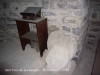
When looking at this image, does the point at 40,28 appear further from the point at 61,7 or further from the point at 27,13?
the point at 61,7

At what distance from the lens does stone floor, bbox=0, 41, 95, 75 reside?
5.46 feet

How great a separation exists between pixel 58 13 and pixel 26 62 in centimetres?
112

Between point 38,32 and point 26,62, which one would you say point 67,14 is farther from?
point 26,62

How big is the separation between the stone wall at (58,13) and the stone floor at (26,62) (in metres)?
0.42

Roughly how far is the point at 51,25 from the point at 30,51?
77 centimetres

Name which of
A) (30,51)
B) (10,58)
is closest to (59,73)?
(30,51)

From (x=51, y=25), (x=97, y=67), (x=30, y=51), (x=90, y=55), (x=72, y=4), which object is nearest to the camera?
(x=97, y=67)

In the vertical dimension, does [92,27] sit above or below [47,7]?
below

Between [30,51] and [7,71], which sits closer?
[7,71]

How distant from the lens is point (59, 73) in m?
1.67

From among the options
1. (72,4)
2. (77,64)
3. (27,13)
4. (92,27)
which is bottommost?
(77,64)

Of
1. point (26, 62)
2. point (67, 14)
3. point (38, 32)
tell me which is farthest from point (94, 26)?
point (26, 62)

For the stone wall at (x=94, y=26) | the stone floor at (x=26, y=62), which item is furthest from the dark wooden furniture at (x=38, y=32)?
the stone wall at (x=94, y=26)

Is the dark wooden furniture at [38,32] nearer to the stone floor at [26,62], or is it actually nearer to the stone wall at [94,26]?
the stone floor at [26,62]
